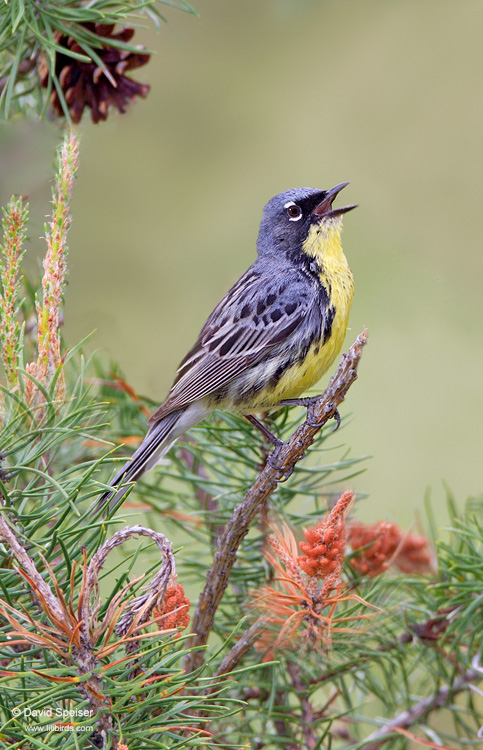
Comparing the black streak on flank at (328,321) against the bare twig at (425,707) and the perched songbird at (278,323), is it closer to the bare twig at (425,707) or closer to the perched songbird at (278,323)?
the perched songbird at (278,323)

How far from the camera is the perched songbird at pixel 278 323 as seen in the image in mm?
2250

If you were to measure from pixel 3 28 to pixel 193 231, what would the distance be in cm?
251

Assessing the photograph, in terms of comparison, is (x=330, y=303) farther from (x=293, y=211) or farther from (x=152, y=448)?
(x=152, y=448)

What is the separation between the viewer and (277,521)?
1.57m

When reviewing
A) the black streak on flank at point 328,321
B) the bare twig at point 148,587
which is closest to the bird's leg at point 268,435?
the black streak on flank at point 328,321

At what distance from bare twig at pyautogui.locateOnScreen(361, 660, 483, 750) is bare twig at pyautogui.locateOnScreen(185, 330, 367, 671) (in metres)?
0.39

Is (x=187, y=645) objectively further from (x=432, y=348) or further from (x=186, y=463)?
(x=432, y=348)

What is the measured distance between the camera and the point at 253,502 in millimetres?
1332

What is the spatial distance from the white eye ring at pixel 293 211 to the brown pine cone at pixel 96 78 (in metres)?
0.99

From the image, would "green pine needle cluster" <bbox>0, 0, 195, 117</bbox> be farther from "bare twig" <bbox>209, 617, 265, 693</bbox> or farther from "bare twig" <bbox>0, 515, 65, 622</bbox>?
"bare twig" <bbox>209, 617, 265, 693</bbox>

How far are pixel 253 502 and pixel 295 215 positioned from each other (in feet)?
4.71

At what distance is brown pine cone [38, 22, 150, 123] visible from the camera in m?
1.57

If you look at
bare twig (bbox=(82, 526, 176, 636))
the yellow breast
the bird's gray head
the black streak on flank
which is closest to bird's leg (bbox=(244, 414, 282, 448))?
the yellow breast

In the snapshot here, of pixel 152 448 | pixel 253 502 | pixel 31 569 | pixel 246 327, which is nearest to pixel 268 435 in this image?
pixel 152 448
